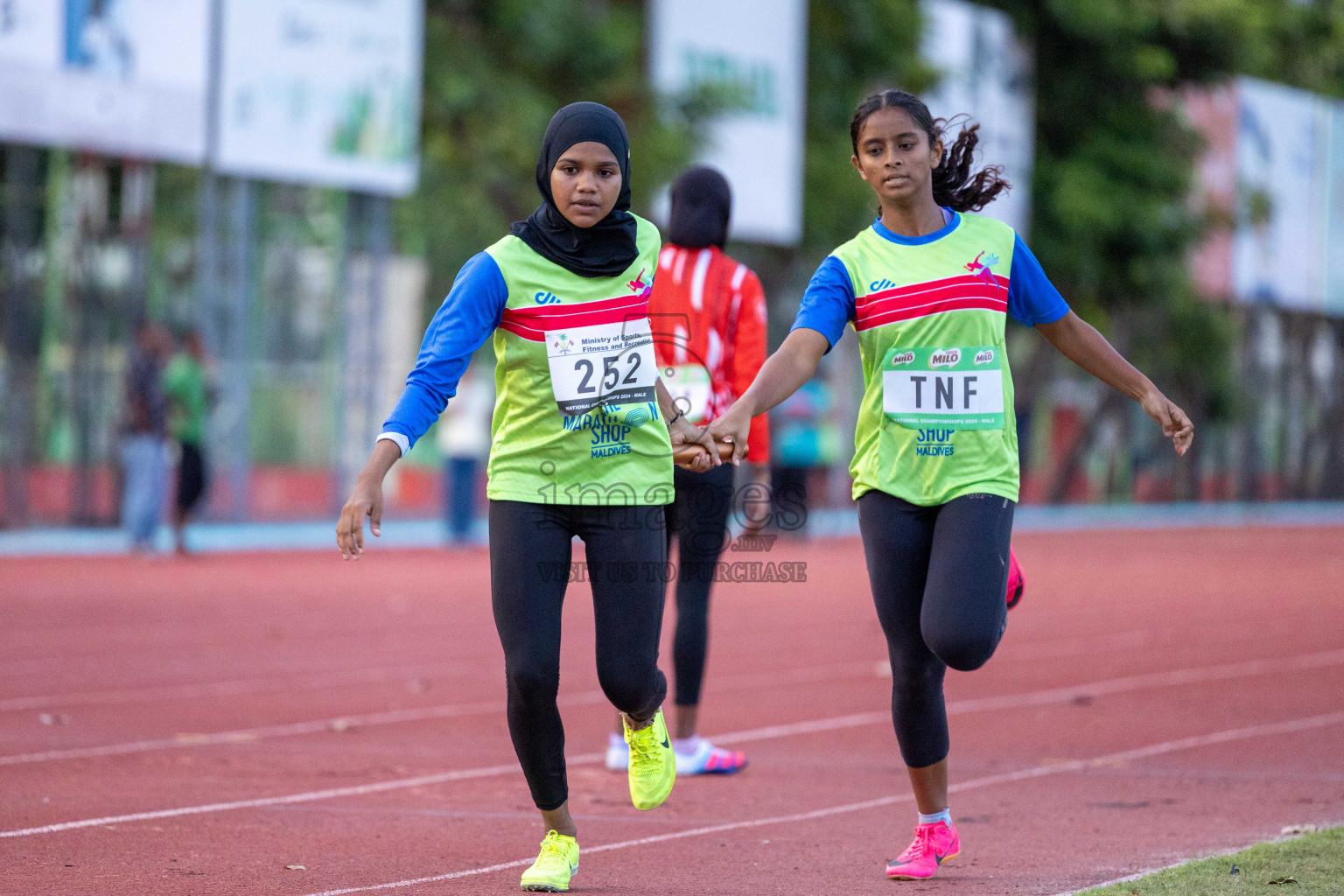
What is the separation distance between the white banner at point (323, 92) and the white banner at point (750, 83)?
3.50 meters

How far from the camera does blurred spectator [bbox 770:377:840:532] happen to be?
22.8 metres

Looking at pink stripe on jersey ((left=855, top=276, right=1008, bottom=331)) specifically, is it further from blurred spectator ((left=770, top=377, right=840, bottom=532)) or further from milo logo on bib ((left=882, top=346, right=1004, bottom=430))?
blurred spectator ((left=770, top=377, right=840, bottom=532))

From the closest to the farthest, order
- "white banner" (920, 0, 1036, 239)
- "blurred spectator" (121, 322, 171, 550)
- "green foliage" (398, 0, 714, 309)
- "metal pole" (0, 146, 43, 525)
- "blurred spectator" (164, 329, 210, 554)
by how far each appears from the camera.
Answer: "blurred spectator" (121, 322, 171, 550) < "blurred spectator" (164, 329, 210, 554) < "metal pole" (0, 146, 43, 525) < "green foliage" (398, 0, 714, 309) < "white banner" (920, 0, 1036, 239)

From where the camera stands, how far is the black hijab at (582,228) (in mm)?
5102

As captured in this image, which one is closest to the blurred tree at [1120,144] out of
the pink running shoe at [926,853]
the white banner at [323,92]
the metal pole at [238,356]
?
the white banner at [323,92]

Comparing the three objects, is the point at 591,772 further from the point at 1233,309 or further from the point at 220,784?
the point at 1233,309

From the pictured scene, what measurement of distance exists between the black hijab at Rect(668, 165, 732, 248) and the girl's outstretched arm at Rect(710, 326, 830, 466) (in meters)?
2.25

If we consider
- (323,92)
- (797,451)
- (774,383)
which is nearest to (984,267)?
(774,383)

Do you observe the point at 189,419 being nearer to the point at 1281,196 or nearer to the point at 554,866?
the point at 554,866

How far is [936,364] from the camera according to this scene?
17.4ft

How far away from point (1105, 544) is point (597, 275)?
21.5 meters

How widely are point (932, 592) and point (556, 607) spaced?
3.45ft

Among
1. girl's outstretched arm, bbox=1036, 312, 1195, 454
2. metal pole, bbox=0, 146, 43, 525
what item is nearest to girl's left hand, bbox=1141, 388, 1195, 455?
girl's outstretched arm, bbox=1036, 312, 1195, 454

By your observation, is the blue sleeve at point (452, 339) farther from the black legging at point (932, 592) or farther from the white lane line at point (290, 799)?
the white lane line at point (290, 799)
